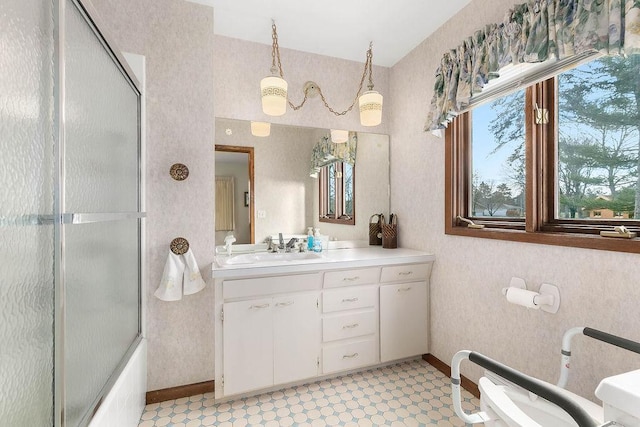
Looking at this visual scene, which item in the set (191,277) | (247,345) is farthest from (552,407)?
(191,277)

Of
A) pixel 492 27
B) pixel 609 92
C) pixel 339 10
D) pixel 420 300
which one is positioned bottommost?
pixel 420 300

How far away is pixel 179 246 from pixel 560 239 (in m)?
2.09

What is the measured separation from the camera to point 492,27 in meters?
1.67

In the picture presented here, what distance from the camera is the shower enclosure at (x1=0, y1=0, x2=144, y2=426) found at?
685 millimetres

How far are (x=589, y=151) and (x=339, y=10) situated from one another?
1649 millimetres

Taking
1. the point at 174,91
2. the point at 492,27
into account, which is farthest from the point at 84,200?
the point at 492,27

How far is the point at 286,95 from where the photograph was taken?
7.04ft

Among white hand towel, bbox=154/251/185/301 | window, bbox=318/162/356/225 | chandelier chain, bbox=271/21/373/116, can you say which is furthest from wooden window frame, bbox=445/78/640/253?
white hand towel, bbox=154/251/185/301

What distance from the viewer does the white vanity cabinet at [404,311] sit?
Result: 2.19 m

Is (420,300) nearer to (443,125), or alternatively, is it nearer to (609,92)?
(443,125)

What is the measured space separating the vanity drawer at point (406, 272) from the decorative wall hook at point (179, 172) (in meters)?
1.47

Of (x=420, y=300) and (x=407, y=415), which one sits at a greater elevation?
(x=420, y=300)

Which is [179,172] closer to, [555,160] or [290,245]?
[290,245]

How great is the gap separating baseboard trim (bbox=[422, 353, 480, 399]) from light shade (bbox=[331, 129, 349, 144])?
6.14ft
